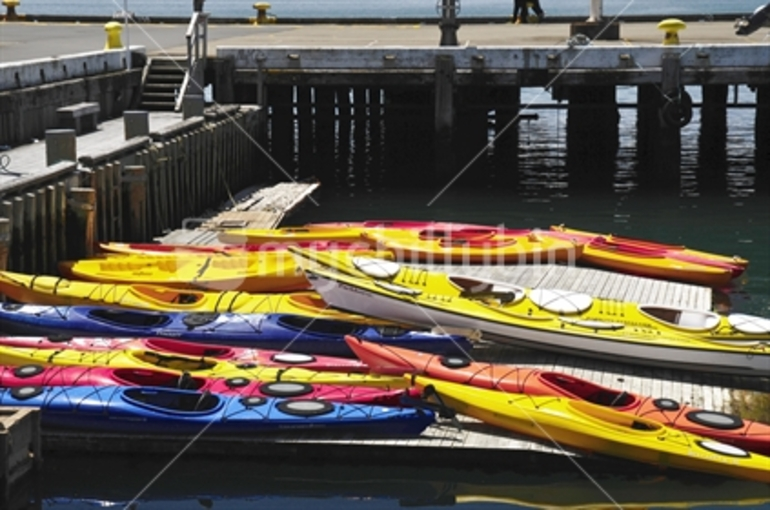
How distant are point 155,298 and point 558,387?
5446 mm

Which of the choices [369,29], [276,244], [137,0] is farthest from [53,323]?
[137,0]

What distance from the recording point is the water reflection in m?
12.4

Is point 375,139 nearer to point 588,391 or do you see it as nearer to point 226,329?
point 226,329

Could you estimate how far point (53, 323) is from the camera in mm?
15492

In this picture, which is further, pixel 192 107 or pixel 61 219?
pixel 192 107

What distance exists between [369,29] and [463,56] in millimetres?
13340

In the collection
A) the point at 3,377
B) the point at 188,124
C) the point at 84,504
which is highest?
the point at 188,124

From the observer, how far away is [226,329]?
50.6ft

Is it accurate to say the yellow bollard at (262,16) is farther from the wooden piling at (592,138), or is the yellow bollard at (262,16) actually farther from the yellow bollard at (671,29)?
the yellow bollard at (671,29)

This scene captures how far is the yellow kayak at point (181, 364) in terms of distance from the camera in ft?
45.0

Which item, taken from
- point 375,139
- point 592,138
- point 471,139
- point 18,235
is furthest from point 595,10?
point 18,235

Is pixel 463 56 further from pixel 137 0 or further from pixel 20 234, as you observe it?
pixel 137 0

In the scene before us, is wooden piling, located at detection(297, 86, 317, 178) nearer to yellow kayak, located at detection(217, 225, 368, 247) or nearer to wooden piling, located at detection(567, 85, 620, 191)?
wooden piling, located at detection(567, 85, 620, 191)

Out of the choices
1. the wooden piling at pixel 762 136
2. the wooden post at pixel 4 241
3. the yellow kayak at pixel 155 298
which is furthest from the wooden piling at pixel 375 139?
the wooden post at pixel 4 241
